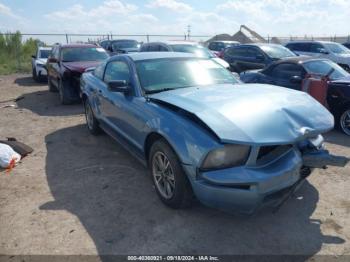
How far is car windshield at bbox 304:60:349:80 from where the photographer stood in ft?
22.8

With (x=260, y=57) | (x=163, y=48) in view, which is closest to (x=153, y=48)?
(x=163, y=48)

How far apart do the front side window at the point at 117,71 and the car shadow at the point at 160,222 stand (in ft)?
4.55

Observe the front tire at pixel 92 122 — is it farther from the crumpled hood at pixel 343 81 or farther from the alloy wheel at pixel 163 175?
the crumpled hood at pixel 343 81

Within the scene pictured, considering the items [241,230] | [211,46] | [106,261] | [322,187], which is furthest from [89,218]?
[211,46]

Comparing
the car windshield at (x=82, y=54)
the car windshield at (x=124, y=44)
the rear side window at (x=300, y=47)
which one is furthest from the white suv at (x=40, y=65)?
the rear side window at (x=300, y=47)

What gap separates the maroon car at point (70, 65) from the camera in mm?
8945

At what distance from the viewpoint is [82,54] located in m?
9.98

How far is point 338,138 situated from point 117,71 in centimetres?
427

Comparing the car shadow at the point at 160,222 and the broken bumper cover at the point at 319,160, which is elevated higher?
the broken bumper cover at the point at 319,160

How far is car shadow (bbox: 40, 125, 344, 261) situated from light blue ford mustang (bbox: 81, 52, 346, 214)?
290 mm

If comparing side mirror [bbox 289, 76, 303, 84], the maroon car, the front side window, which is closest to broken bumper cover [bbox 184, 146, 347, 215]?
the front side window

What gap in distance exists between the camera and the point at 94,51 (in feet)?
33.8

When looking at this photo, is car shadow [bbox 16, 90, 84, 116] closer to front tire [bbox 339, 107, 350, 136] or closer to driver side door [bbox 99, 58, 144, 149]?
driver side door [bbox 99, 58, 144, 149]

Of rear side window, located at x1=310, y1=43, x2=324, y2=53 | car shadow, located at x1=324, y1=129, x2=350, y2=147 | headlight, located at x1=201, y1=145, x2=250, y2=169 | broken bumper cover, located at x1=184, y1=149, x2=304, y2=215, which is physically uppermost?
rear side window, located at x1=310, y1=43, x2=324, y2=53
